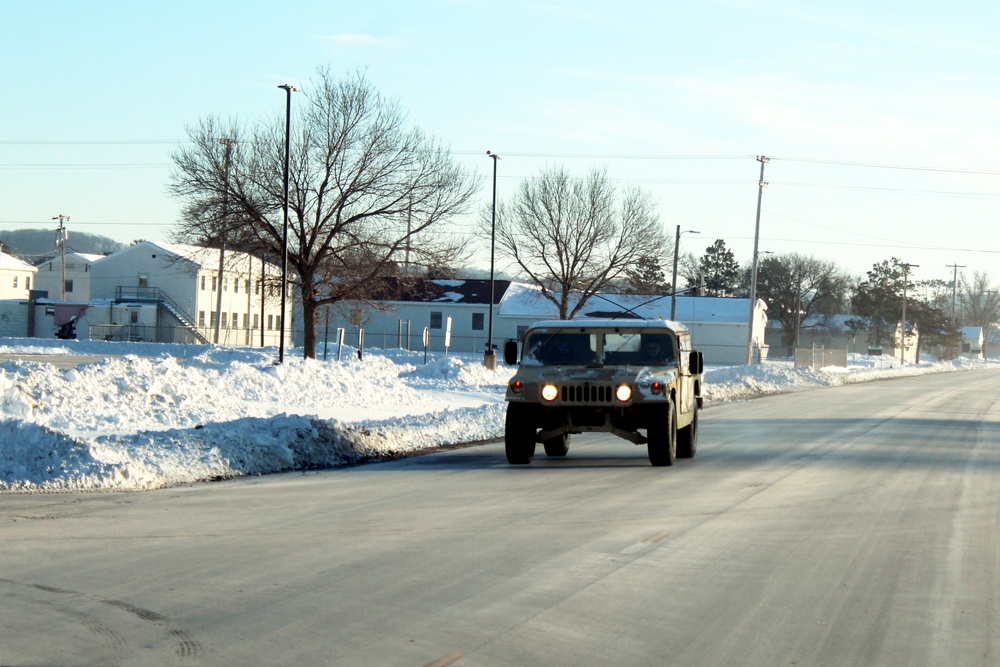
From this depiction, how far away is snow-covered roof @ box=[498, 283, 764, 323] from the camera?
8462 centimetres

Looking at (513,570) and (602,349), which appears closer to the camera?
(513,570)

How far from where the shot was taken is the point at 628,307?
3388 inches

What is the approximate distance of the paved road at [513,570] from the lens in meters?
6.59

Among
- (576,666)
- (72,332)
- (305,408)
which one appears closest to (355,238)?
(305,408)

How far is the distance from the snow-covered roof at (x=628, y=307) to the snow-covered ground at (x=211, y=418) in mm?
43966

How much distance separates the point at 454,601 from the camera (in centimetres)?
769

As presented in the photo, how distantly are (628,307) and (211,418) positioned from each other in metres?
65.5

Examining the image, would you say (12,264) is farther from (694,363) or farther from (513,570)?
(513,570)

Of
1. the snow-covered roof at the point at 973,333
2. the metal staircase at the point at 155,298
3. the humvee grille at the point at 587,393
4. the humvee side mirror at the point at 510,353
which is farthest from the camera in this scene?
the snow-covered roof at the point at 973,333

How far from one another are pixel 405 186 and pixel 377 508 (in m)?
32.1

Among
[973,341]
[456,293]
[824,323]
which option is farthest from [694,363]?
[973,341]

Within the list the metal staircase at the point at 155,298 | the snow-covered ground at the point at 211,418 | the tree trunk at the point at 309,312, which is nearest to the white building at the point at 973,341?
the metal staircase at the point at 155,298

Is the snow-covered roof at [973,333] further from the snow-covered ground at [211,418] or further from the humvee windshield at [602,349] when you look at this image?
the humvee windshield at [602,349]

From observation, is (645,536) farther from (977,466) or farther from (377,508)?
(977,466)
